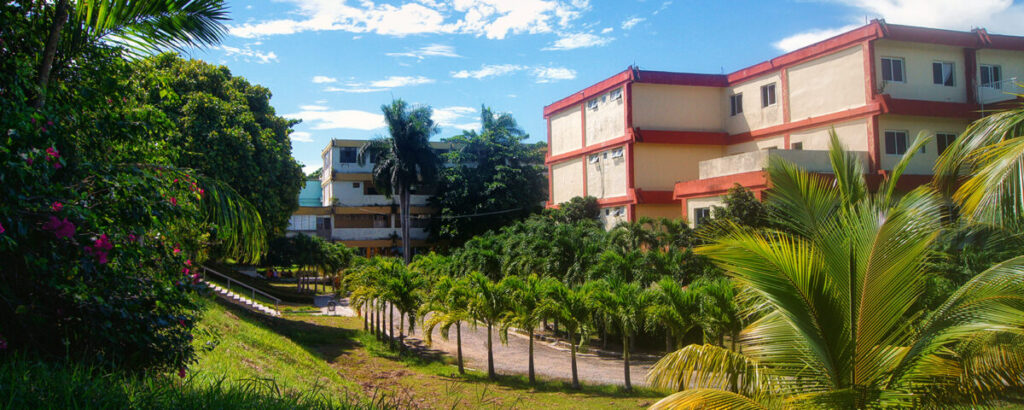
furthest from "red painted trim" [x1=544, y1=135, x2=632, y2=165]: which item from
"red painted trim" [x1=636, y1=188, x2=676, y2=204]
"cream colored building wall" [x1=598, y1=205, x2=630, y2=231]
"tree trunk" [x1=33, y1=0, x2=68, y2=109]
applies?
"tree trunk" [x1=33, y1=0, x2=68, y2=109]

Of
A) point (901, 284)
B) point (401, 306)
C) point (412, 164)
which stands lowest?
point (401, 306)

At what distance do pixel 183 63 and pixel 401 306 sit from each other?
12.5 meters

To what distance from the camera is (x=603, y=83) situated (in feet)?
103

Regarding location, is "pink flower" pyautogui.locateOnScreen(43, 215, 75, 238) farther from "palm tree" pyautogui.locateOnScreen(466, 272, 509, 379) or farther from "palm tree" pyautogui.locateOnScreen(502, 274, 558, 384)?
"palm tree" pyautogui.locateOnScreen(466, 272, 509, 379)

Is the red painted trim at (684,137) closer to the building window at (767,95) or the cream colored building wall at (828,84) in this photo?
the building window at (767,95)

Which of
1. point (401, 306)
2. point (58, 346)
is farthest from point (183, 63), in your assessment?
point (58, 346)

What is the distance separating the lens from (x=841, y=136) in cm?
2495

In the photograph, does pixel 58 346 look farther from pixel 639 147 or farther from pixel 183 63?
pixel 639 147

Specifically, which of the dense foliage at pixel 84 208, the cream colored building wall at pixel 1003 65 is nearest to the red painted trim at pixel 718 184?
the cream colored building wall at pixel 1003 65

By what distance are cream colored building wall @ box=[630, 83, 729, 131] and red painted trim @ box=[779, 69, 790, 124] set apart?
12.0 feet

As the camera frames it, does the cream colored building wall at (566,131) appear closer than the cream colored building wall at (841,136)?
No

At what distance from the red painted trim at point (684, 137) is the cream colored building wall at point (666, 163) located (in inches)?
16.4

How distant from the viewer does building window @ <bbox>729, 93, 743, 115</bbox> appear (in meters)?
30.0

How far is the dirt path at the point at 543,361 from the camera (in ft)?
56.4
